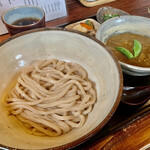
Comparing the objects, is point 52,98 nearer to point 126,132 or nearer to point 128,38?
point 126,132

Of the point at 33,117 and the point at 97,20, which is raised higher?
the point at 97,20

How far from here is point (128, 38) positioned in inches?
58.2

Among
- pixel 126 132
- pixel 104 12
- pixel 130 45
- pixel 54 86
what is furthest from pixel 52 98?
pixel 104 12

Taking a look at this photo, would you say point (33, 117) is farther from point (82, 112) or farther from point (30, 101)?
point (82, 112)

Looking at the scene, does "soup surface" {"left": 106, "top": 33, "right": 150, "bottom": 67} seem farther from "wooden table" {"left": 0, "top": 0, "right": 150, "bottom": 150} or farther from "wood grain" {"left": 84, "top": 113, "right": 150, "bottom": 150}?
"wood grain" {"left": 84, "top": 113, "right": 150, "bottom": 150}

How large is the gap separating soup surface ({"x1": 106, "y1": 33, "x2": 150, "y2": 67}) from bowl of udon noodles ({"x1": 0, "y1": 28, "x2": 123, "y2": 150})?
0.34m

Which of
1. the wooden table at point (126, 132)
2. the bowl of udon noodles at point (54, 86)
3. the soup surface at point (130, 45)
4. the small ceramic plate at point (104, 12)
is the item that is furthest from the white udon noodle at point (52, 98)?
the small ceramic plate at point (104, 12)

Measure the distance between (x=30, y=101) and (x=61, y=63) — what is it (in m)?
0.39

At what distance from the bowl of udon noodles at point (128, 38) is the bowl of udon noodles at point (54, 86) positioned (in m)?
0.28

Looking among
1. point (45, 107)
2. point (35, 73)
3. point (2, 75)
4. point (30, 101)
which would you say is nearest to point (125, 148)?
point (45, 107)

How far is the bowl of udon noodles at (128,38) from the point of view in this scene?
4.24ft

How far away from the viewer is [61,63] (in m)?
1.26

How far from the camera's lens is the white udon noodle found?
964mm

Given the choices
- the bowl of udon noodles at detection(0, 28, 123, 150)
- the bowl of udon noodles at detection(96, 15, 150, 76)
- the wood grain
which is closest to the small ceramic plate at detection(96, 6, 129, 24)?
the bowl of udon noodles at detection(96, 15, 150, 76)
